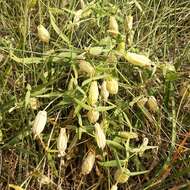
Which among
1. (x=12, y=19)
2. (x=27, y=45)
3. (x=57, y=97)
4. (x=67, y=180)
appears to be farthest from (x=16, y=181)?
(x=12, y=19)

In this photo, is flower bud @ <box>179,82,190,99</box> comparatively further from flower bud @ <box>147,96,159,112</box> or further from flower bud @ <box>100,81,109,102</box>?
flower bud @ <box>100,81,109,102</box>

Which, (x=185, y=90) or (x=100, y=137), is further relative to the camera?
(x=185, y=90)

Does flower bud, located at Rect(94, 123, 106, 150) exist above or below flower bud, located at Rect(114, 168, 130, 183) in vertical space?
above

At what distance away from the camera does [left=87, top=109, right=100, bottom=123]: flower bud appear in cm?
114

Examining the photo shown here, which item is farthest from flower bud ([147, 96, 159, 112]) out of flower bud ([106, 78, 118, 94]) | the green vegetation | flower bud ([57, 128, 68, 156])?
flower bud ([57, 128, 68, 156])

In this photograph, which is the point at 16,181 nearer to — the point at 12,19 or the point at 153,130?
the point at 153,130

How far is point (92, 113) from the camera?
114 cm

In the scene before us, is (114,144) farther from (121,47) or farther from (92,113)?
(121,47)

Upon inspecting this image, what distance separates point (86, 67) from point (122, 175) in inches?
8.9

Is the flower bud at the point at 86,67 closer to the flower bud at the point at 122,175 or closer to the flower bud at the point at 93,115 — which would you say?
the flower bud at the point at 93,115

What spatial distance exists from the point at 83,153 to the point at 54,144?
7 cm

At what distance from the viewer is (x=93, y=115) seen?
1146 millimetres

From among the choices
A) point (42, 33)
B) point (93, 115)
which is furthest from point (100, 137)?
point (42, 33)

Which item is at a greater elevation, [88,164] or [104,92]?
[104,92]
